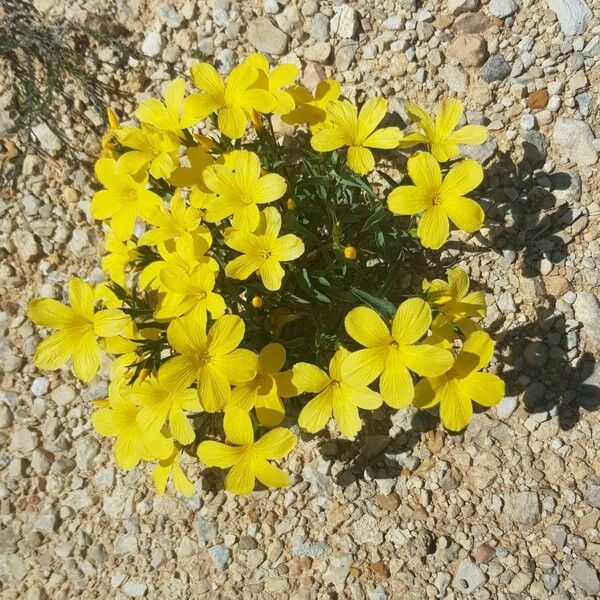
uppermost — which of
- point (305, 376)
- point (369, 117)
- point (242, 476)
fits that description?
point (369, 117)

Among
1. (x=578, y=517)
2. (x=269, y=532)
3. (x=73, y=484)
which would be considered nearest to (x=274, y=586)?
(x=269, y=532)

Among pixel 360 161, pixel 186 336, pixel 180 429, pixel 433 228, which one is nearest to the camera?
pixel 186 336

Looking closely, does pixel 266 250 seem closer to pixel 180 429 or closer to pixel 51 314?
pixel 180 429

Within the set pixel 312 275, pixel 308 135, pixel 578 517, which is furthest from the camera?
pixel 308 135

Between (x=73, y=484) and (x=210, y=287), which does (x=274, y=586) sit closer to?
(x=73, y=484)

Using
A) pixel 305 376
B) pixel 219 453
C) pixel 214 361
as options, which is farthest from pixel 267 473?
pixel 214 361

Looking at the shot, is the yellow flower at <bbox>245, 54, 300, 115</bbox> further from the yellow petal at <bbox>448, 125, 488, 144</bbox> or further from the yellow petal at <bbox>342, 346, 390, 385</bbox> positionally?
the yellow petal at <bbox>342, 346, 390, 385</bbox>
